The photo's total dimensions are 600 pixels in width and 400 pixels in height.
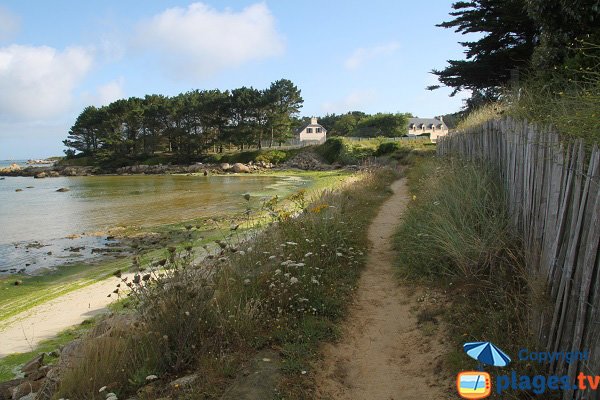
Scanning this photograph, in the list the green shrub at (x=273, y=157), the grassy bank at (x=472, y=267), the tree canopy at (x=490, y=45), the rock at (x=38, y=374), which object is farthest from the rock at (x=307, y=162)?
the rock at (x=38, y=374)

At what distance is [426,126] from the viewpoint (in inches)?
3664

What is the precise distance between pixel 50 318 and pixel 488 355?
10163mm

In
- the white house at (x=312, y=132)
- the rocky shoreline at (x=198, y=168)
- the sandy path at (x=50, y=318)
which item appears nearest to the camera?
the sandy path at (x=50, y=318)

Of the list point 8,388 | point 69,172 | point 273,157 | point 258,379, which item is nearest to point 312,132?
point 273,157

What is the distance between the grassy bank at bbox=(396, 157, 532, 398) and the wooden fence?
1.23 ft

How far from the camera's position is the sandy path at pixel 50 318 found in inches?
331

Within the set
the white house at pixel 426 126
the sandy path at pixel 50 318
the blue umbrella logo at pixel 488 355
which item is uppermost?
the white house at pixel 426 126

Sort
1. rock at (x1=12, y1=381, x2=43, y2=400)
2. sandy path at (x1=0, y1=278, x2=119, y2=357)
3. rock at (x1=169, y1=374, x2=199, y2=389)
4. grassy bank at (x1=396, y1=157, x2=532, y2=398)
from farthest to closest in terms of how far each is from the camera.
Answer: sandy path at (x1=0, y1=278, x2=119, y2=357), rock at (x1=12, y1=381, x2=43, y2=400), grassy bank at (x1=396, y1=157, x2=532, y2=398), rock at (x1=169, y1=374, x2=199, y2=389)

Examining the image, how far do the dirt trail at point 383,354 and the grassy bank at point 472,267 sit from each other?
0.26 metres

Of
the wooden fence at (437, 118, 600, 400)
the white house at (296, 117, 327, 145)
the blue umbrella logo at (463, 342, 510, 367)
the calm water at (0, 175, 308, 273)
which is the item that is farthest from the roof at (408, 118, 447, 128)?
the blue umbrella logo at (463, 342, 510, 367)

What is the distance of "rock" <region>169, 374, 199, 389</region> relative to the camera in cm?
401

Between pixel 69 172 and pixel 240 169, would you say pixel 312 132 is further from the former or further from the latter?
pixel 69 172

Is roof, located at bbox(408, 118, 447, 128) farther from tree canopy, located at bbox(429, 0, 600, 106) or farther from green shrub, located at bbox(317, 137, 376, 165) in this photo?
tree canopy, located at bbox(429, 0, 600, 106)

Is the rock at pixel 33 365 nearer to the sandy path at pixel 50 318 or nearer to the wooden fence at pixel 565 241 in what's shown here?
the sandy path at pixel 50 318
